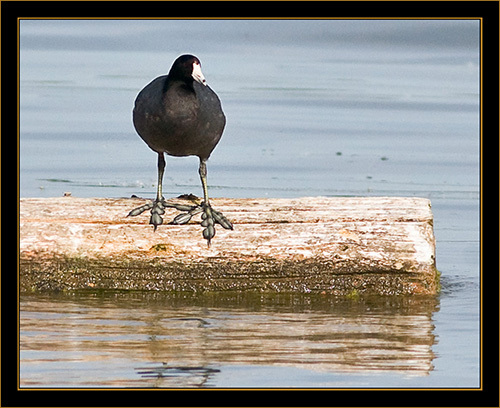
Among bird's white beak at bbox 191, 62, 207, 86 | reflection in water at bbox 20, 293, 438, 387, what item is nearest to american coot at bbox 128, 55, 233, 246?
bird's white beak at bbox 191, 62, 207, 86

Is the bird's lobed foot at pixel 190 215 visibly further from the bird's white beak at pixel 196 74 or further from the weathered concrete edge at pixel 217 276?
the bird's white beak at pixel 196 74

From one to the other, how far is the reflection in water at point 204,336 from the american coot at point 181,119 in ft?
1.63

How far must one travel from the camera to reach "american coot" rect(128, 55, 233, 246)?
6.43 meters

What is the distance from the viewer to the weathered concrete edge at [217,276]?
6383 millimetres

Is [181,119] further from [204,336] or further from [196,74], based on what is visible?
[204,336]

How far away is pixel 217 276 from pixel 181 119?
95 cm

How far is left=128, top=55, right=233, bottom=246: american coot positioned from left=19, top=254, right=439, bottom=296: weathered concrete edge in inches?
10.2

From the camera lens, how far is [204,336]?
18.6ft

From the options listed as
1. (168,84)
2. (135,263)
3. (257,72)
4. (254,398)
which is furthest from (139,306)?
(257,72)

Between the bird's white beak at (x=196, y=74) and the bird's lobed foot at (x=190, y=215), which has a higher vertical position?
the bird's white beak at (x=196, y=74)

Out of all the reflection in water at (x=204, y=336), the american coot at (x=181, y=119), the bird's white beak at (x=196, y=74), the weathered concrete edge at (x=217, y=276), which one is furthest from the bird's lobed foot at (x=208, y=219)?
the bird's white beak at (x=196, y=74)

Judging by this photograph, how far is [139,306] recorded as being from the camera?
248 inches

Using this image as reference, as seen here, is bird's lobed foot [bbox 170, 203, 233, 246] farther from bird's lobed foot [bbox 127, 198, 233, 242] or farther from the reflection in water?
the reflection in water

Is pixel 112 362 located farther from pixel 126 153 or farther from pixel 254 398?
pixel 126 153
